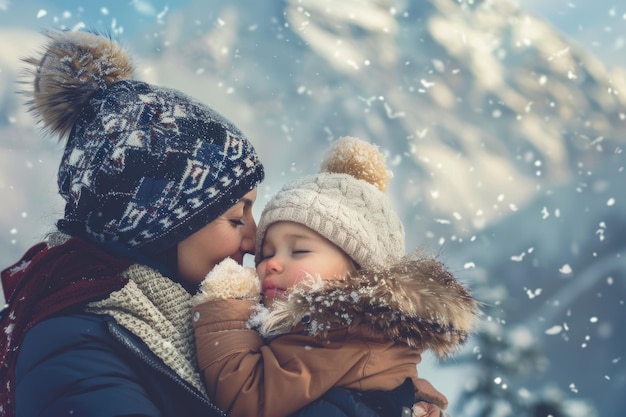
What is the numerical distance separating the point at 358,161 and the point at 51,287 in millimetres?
1337

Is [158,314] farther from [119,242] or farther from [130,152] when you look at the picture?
[130,152]

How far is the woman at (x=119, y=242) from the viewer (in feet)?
5.42

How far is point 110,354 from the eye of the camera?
1708 mm

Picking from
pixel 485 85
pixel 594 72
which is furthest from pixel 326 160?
pixel 594 72

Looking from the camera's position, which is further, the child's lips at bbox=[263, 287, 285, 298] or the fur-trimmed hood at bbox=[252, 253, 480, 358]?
the child's lips at bbox=[263, 287, 285, 298]

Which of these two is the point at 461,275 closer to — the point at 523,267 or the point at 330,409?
the point at 330,409

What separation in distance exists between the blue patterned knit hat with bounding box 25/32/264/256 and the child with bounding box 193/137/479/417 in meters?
0.25

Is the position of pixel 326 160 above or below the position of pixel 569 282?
below

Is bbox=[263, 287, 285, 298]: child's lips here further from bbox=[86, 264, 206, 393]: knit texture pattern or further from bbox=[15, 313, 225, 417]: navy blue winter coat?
bbox=[15, 313, 225, 417]: navy blue winter coat

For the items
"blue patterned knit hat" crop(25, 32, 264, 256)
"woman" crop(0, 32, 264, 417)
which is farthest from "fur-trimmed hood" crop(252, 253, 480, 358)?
"blue patterned knit hat" crop(25, 32, 264, 256)

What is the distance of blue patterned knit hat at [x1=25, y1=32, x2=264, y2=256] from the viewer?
1986 mm

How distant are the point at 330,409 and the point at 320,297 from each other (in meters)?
0.34

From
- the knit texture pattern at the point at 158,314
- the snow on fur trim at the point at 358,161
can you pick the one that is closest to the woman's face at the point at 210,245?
the knit texture pattern at the point at 158,314

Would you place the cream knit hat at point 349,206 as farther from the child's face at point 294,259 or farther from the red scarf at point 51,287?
the red scarf at point 51,287
